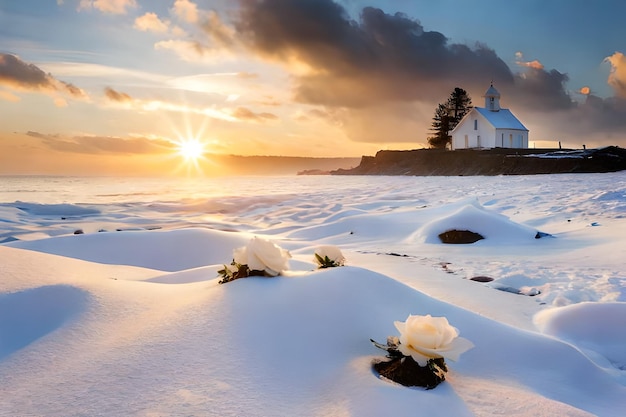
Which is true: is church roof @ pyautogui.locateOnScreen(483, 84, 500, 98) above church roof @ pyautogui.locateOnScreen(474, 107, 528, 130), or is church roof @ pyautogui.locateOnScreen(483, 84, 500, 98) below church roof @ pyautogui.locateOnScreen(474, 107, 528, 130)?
above

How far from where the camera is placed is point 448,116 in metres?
55.9

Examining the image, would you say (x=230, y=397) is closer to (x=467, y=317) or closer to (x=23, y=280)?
(x=467, y=317)

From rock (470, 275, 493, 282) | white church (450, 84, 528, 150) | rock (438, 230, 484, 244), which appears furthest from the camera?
white church (450, 84, 528, 150)

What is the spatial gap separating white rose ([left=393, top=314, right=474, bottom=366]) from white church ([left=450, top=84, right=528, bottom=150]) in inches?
1912

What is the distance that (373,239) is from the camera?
7.62 metres

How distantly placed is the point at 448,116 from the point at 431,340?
58520mm

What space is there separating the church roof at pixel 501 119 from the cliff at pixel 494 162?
23.7ft

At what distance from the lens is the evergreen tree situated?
54781 mm

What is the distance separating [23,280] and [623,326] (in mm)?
3569

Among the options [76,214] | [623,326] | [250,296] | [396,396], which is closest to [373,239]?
[623,326]

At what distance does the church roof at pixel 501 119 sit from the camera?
4622 centimetres

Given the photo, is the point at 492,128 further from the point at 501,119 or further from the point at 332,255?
the point at 332,255

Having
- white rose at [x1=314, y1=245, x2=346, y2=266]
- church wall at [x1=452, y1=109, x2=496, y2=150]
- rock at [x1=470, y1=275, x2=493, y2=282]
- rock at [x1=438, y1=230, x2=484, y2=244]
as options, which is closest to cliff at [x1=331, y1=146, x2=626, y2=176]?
church wall at [x1=452, y1=109, x2=496, y2=150]

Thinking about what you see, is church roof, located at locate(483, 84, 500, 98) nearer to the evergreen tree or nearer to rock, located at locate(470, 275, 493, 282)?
the evergreen tree
